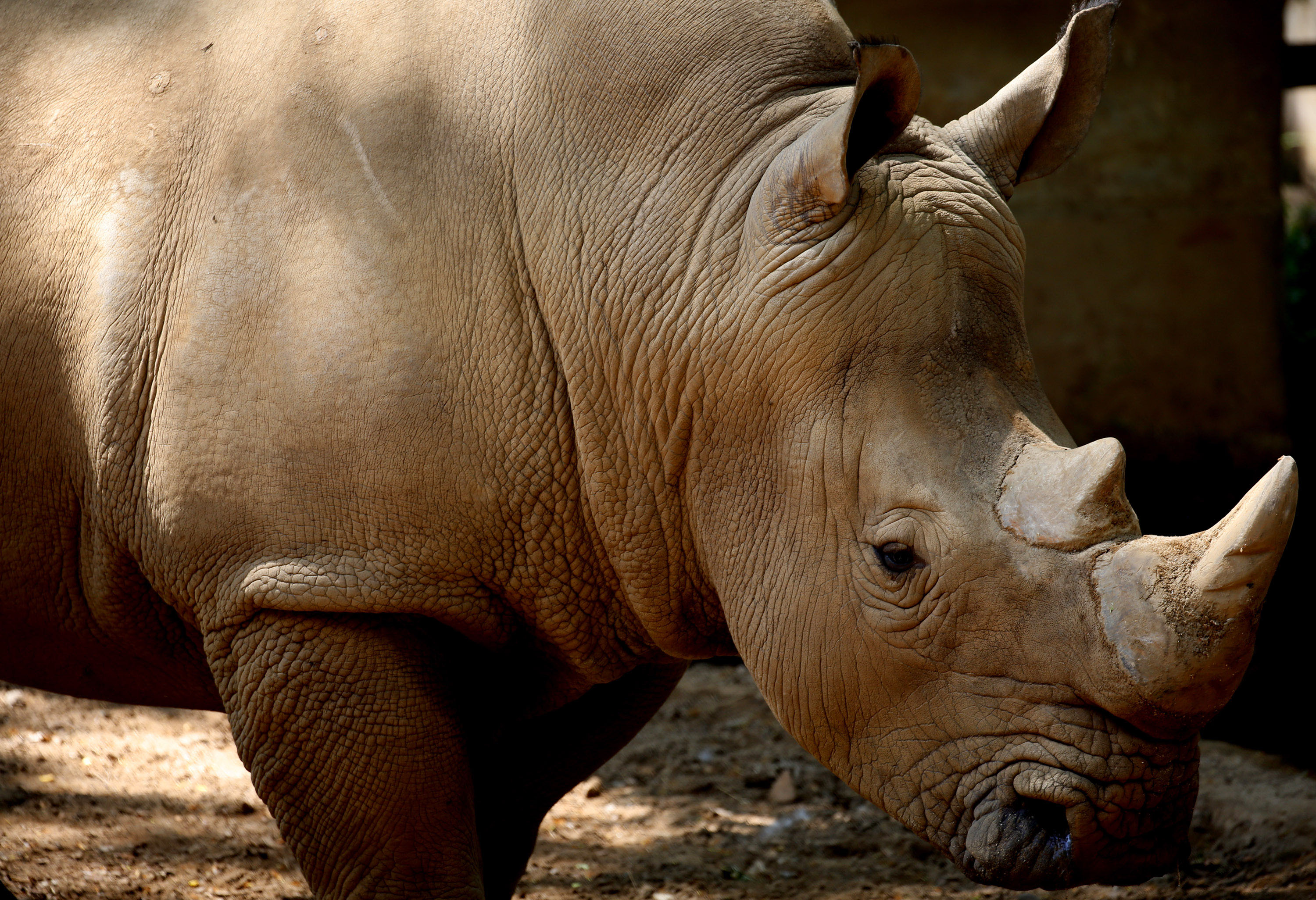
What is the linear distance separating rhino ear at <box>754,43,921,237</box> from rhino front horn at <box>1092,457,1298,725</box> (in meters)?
0.96

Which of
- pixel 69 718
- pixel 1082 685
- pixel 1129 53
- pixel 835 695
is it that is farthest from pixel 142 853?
pixel 1129 53

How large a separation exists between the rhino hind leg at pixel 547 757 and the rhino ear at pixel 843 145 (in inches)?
67.6

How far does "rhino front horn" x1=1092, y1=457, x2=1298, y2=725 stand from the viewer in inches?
93.1

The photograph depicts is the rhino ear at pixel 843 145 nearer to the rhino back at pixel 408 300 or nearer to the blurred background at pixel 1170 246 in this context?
the rhino back at pixel 408 300

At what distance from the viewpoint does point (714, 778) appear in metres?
5.88

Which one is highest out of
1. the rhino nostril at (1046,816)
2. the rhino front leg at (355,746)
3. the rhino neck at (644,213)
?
the rhino neck at (644,213)

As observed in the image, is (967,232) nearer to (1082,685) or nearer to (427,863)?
(1082,685)

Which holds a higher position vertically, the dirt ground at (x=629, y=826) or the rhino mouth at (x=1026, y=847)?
the rhino mouth at (x=1026, y=847)

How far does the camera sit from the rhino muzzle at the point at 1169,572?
2369 millimetres

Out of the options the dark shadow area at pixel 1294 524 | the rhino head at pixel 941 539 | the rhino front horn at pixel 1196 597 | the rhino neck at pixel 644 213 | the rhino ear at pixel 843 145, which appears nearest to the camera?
the rhino front horn at pixel 1196 597

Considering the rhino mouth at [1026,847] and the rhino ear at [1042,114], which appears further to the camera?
the rhino ear at [1042,114]

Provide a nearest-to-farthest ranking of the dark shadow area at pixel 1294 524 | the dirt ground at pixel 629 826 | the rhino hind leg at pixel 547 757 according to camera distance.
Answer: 1. the rhino hind leg at pixel 547 757
2. the dirt ground at pixel 629 826
3. the dark shadow area at pixel 1294 524

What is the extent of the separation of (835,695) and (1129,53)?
Answer: 642 centimetres

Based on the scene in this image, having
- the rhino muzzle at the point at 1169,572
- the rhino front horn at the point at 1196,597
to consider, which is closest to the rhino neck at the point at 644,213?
the rhino muzzle at the point at 1169,572
